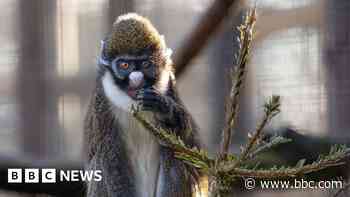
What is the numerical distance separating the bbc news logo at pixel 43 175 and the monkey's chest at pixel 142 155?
240 millimetres

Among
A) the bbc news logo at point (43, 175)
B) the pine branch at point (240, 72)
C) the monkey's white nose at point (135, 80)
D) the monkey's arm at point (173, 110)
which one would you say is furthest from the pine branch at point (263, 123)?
the bbc news logo at point (43, 175)

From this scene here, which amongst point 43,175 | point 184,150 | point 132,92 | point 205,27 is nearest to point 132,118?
point 132,92

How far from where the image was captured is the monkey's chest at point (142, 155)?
3.43 m

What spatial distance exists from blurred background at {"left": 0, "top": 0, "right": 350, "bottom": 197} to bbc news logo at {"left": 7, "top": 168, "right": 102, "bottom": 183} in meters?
0.07

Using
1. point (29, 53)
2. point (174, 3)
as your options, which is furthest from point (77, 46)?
point (174, 3)

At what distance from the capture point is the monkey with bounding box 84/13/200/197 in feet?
11.1

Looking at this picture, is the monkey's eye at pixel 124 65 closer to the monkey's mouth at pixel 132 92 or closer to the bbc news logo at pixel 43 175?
the monkey's mouth at pixel 132 92

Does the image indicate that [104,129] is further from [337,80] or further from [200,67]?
[337,80]

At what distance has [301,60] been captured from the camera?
369cm

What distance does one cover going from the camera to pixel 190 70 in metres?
3.47

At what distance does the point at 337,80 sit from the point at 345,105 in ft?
0.39

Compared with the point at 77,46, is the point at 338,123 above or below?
below

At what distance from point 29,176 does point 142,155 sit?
1.78ft

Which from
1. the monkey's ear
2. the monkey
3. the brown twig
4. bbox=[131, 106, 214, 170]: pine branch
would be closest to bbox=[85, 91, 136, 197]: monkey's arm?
the monkey
